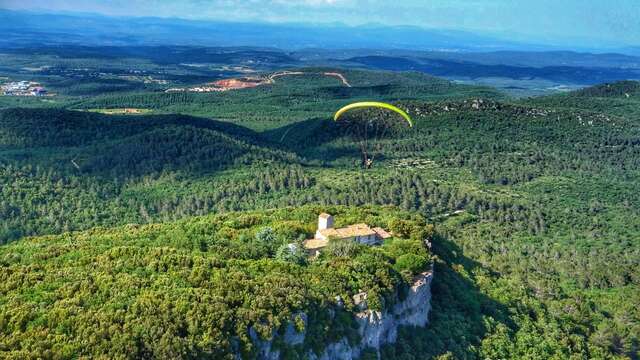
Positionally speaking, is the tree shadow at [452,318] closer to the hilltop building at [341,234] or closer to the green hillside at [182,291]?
Result: the green hillside at [182,291]

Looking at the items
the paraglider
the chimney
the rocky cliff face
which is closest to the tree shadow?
the rocky cliff face

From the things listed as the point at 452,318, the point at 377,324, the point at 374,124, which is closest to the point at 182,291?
the point at 377,324

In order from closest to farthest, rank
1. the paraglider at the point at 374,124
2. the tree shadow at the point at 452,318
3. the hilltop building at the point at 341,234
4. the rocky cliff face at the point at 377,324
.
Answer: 1. the rocky cliff face at the point at 377,324
2. the tree shadow at the point at 452,318
3. the hilltop building at the point at 341,234
4. the paraglider at the point at 374,124

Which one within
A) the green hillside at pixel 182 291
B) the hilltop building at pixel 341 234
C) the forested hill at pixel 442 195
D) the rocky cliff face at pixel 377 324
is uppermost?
the green hillside at pixel 182 291

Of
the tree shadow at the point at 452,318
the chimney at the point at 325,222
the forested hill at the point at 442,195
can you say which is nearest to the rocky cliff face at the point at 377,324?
the tree shadow at the point at 452,318

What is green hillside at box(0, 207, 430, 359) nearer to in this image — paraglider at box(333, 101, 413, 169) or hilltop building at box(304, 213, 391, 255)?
hilltop building at box(304, 213, 391, 255)

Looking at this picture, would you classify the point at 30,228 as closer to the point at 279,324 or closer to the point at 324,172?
the point at 324,172

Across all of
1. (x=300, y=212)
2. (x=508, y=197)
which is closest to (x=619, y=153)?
(x=508, y=197)

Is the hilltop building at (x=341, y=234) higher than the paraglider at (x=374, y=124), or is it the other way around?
the hilltop building at (x=341, y=234)
